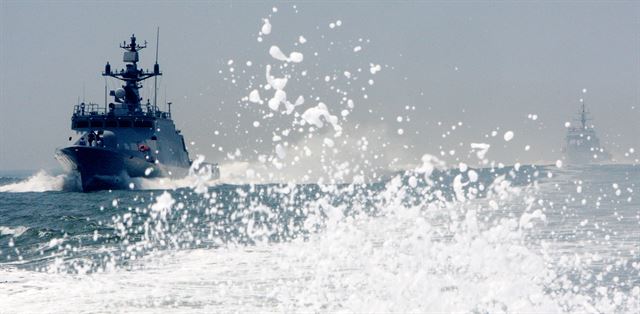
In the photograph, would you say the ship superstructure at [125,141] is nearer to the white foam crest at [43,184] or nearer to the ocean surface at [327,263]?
the white foam crest at [43,184]

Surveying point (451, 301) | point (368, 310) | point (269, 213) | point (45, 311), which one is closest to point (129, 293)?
point (45, 311)

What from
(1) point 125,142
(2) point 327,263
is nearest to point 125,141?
(1) point 125,142

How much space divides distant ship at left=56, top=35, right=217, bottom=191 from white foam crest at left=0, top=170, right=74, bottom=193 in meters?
1.57

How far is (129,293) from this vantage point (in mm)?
17094

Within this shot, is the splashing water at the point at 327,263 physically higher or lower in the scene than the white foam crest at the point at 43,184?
lower

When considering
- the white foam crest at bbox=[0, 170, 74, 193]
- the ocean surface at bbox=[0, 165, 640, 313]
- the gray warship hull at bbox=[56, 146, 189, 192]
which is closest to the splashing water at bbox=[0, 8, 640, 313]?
the ocean surface at bbox=[0, 165, 640, 313]

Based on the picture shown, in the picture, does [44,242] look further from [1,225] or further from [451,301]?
[451,301]

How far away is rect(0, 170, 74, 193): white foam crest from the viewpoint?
7032 centimetres

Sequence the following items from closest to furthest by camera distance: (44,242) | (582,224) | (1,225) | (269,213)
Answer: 1. (44,242)
2. (582,224)
3. (1,225)
4. (269,213)

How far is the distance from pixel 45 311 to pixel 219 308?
3377 millimetres

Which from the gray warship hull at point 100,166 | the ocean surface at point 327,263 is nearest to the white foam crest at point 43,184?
the gray warship hull at point 100,166

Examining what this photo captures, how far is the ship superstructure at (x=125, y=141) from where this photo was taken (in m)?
65.8

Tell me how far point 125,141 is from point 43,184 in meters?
8.82

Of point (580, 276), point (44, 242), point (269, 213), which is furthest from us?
point (269, 213)
